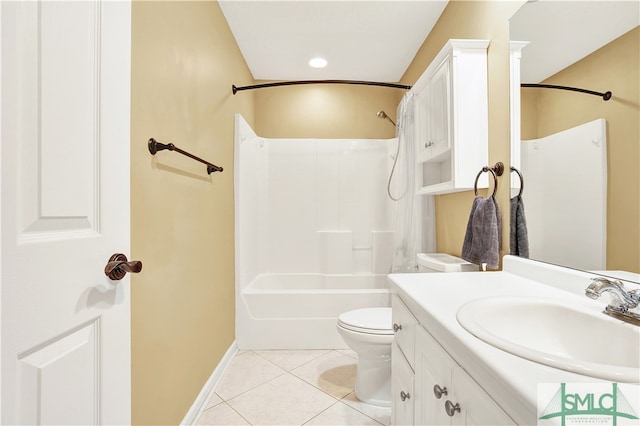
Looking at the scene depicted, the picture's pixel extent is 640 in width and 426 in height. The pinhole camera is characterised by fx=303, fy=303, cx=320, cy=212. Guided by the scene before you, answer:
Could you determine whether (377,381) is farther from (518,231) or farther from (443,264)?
(518,231)

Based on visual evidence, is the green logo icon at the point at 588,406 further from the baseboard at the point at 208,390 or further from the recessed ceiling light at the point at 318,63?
the recessed ceiling light at the point at 318,63

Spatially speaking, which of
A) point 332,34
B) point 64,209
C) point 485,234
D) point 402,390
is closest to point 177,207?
point 64,209

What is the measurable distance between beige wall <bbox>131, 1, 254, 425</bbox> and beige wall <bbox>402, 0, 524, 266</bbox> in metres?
1.51

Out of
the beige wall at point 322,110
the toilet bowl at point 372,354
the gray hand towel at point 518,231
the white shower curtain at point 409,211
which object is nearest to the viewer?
the gray hand towel at point 518,231

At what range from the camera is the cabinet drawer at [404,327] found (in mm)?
1017

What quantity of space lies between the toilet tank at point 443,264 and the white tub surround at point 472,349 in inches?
13.5

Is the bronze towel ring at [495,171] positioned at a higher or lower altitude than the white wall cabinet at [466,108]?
lower

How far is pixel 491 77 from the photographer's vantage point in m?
1.53

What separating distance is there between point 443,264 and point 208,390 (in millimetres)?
1547

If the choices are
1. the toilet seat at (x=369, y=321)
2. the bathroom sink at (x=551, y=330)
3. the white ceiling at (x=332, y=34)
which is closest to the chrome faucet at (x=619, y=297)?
the bathroom sink at (x=551, y=330)

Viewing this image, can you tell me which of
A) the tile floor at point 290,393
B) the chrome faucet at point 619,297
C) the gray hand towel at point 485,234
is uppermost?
the gray hand towel at point 485,234

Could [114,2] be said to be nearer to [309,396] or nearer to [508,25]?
[508,25]

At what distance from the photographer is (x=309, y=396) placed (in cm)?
178

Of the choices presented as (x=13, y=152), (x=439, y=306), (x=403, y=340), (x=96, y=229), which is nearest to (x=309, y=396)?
(x=403, y=340)
